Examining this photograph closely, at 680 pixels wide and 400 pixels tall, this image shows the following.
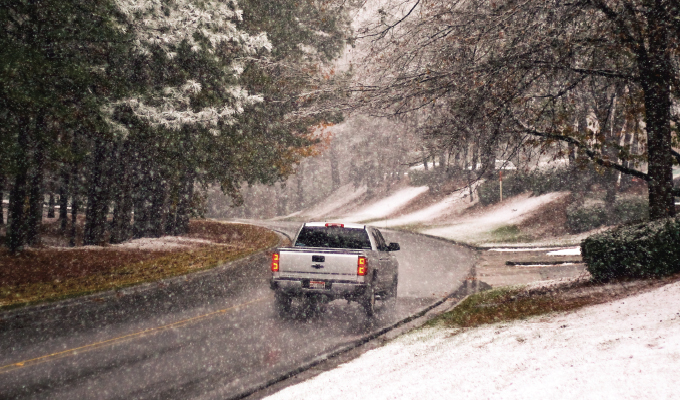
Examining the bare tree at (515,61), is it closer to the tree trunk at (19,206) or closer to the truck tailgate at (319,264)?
the truck tailgate at (319,264)

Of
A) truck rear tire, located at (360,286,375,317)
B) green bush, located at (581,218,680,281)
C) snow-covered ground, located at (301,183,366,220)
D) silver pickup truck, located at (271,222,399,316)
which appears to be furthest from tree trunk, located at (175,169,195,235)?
→ snow-covered ground, located at (301,183,366,220)

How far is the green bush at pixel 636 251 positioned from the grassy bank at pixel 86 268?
1156 cm

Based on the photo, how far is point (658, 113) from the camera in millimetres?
9562

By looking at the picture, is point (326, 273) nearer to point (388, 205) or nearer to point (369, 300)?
point (369, 300)

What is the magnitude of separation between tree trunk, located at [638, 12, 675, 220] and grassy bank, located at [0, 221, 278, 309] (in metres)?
12.7

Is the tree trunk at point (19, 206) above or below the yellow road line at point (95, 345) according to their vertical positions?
above

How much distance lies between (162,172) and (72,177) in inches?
508

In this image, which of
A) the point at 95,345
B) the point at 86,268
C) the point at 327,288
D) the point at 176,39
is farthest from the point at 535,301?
the point at 86,268

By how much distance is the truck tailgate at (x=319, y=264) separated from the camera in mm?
10250

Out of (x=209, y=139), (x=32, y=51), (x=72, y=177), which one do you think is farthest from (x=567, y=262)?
(x=72, y=177)

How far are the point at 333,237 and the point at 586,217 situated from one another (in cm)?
1978

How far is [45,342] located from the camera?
8930 mm

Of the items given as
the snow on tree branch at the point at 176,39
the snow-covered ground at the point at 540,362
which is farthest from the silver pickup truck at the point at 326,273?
the snow on tree branch at the point at 176,39

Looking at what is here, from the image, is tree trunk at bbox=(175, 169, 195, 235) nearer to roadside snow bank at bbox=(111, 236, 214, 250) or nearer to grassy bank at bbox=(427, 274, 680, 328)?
roadside snow bank at bbox=(111, 236, 214, 250)
